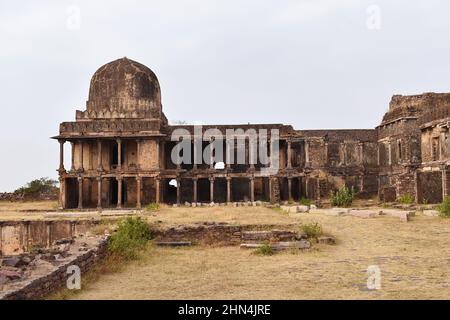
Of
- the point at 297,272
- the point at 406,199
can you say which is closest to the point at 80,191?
the point at 406,199

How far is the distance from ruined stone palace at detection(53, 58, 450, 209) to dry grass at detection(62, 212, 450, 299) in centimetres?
1619

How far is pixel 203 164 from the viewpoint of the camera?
36188 millimetres

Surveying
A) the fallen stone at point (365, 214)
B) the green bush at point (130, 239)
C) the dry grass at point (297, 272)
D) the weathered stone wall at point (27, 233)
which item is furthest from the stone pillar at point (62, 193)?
the dry grass at point (297, 272)

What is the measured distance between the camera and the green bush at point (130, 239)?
42.1 feet

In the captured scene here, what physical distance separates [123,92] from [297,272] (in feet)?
85.5

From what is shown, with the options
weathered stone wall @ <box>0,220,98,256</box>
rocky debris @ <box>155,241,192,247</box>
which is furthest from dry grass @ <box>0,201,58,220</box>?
rocky debris @ <box>155,241,192,247</box>

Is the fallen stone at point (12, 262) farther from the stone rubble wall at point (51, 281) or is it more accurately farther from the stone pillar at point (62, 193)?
the stone pillar at point (62, 193)

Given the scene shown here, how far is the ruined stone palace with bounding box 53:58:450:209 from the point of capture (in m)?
32.4

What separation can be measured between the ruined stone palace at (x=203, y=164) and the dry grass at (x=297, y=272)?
16195 mm

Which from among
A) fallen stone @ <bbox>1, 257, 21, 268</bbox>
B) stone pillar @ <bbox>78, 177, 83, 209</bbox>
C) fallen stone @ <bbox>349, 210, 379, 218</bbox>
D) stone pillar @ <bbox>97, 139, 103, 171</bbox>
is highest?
stone pillar @ <bbox>97, 139, 103, 171</bbox>

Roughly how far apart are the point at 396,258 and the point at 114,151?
26.7m

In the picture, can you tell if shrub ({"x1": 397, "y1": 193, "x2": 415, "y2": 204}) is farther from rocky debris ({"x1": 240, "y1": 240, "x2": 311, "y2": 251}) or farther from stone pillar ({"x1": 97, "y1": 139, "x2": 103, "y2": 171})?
stone pillar ({"x1": 97, "y1": 139, "x2": 103, "y2": 171})

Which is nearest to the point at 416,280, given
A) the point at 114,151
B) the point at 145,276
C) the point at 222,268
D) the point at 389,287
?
the point at 389,287
